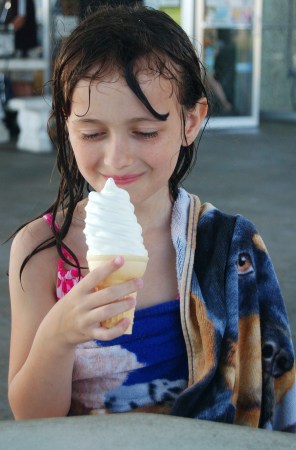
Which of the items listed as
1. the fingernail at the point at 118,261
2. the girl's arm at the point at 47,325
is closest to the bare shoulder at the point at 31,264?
the girl's arm at the point at 47,325

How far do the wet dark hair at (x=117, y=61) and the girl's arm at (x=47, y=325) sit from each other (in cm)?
5

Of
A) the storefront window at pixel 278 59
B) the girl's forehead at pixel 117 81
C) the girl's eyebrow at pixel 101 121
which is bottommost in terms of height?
the storefront window at pixel 278 59

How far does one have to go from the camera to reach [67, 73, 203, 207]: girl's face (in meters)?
1.65

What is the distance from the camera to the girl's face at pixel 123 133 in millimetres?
1648

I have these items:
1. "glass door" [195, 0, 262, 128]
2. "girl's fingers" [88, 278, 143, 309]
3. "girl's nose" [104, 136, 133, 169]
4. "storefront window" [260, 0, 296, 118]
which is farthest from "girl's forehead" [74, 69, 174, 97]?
"storefront window" [260, 0, 296, 118]

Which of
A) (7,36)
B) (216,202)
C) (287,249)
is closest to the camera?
(287,249)

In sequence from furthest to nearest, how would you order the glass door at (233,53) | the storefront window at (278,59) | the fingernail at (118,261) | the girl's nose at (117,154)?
the storefront window at (278,59) → the glass door at (233,53) → the girl's nose at (117,154) → the fingernail at (118,261)

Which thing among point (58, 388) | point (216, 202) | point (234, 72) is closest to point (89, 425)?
point (58, 388)

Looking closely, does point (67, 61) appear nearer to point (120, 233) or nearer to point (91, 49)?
point (91, 49)

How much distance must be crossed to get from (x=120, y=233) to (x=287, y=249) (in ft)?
12.9

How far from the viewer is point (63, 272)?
1.84 metres

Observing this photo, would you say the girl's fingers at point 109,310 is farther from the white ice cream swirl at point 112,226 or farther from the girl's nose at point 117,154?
the girl's nose at point 117,154

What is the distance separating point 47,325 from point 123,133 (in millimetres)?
399

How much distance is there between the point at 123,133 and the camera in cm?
165
